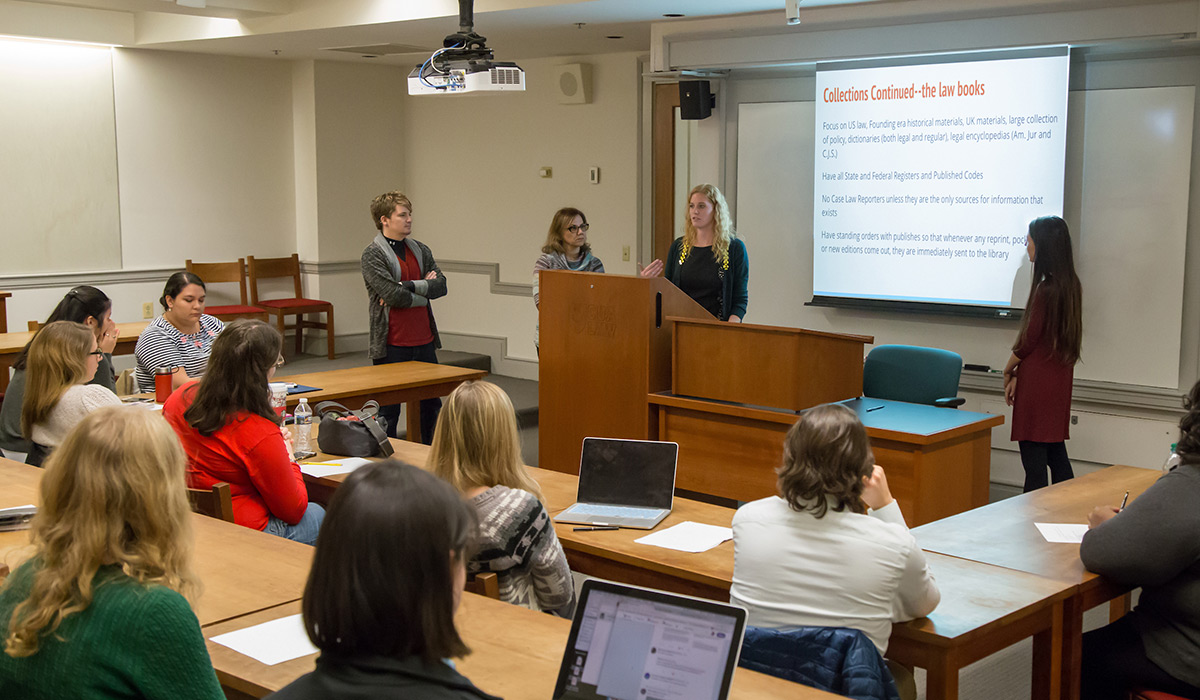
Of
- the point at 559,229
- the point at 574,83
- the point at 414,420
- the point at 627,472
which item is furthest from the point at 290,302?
the point at 627,472

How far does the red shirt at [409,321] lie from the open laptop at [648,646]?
4343 mm

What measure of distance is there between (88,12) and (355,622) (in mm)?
8219

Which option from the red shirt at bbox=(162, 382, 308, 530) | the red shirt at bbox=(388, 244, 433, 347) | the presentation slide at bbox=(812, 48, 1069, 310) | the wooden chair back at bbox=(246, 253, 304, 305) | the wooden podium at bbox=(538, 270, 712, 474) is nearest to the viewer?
the red shirt at bbox=(162, 382, 308, 530)

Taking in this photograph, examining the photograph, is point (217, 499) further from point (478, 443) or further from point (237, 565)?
point (478, 443)

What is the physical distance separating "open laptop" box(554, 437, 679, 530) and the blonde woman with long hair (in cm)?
236

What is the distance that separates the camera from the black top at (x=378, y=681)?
121 centimetres

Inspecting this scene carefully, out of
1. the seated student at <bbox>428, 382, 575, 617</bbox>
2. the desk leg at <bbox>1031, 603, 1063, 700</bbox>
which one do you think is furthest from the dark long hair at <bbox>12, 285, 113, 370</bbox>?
the desk leg at <bbox>1031, 603, 1063, 700</bbox>

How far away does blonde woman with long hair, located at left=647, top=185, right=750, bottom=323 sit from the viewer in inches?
221

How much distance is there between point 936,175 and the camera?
233 inches

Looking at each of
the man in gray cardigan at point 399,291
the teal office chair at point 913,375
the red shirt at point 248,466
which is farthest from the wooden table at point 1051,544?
the man in gray cardigan at point 399,291

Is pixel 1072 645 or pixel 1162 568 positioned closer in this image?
pixel 1162 568

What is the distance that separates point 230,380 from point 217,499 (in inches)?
13.5

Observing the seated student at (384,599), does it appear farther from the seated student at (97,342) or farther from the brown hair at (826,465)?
the seated student at (97,342)

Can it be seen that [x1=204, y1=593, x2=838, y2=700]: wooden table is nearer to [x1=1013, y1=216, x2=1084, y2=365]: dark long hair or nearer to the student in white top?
the student in white top
